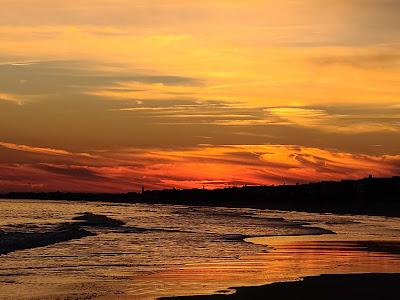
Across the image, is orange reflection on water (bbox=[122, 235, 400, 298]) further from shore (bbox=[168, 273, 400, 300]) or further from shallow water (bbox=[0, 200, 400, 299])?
shore (bbox=[168, 273, 400, 300])

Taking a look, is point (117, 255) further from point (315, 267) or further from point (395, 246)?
point (395, 246)

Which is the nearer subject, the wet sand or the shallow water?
the shallow water

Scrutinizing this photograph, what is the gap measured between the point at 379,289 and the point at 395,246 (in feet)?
46.3

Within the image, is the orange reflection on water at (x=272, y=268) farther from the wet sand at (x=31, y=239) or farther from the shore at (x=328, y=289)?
the wet sand at (x=31, y=239)

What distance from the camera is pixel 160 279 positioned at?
17.4m

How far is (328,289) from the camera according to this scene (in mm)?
15711

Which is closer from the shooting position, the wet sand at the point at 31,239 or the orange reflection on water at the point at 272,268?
the orange reflection on water at the point at 272,268

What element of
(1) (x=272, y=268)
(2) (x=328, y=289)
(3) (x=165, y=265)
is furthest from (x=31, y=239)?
(2) (x=328, y=289)

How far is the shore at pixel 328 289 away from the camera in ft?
47.8

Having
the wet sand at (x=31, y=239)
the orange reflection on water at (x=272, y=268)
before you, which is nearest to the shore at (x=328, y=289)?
the orange reflection on water at (x=272, y=268)

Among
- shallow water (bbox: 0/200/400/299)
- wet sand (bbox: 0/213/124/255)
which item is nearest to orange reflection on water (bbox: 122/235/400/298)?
shallow water (bbox: 0/200/400/299)

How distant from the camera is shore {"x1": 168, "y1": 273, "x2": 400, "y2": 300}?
1458 cm

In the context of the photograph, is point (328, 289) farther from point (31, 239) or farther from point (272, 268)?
point (31, 239)

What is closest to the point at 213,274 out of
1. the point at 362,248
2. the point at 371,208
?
the point at 362,248
